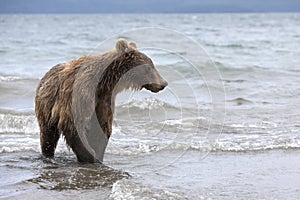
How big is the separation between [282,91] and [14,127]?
23.9ft

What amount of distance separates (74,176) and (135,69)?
1.40 meters

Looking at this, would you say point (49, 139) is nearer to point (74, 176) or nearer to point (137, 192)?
point (74, 176)

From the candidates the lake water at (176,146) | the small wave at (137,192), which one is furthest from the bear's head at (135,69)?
the small wave at (137,192)

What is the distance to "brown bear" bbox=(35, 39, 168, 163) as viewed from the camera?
20.7 ft

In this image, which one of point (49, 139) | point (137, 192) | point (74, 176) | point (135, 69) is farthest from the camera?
point (49, 139)

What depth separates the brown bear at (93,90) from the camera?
6324mm

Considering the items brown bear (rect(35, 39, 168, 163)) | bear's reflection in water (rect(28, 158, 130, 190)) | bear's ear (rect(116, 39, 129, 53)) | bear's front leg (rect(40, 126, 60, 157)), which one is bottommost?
bear's reflection in water (rect(28, 158, 130, 190))

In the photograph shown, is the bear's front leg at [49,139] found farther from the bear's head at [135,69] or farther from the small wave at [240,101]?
the small wave at [240,101]

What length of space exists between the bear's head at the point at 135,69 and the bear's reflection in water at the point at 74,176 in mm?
1024

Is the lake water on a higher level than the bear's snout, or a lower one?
lower

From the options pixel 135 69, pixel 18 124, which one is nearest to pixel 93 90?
pixel 135 69

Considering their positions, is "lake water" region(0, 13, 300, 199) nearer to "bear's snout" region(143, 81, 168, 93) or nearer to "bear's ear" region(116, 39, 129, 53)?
"bear's ear" region(116, 39, 129, 53)

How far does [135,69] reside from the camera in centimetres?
652

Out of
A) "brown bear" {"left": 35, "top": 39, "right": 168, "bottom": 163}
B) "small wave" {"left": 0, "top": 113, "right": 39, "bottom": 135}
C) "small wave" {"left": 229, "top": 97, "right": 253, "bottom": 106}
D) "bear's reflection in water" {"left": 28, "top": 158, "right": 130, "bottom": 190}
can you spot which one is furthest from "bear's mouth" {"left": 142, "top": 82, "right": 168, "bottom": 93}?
"small wave" {"left": 229, "top": 97, "right": 253, "bottom": 106}
